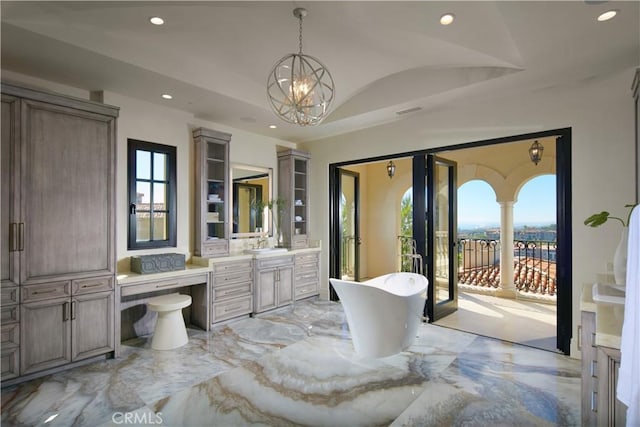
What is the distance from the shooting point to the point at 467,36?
263 cm

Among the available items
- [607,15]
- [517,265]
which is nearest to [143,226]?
[607,15]

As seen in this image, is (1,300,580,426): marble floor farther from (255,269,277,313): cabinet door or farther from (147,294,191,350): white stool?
(255,269,277,313): cabinet door

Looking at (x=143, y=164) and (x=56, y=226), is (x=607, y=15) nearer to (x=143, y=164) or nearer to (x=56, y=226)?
(x=143, y=164)

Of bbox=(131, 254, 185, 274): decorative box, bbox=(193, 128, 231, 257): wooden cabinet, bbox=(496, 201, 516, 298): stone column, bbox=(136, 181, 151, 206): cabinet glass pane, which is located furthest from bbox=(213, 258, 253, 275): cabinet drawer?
bbox=(496, 201, 516, 298): stone column

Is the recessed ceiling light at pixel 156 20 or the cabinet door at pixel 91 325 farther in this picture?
the cabinet door at pixel 91 325

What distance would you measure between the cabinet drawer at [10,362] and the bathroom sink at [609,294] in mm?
4158

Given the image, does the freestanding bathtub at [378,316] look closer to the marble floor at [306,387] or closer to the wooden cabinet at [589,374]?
the marble floor at [306,387]

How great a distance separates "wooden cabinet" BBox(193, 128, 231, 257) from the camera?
4.23 m

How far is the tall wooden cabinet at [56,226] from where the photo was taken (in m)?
2.59

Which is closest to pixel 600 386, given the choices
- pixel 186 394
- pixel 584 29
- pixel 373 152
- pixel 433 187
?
pixel 584 29

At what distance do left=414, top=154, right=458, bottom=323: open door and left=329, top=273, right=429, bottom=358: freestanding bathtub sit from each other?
1202 millimetres

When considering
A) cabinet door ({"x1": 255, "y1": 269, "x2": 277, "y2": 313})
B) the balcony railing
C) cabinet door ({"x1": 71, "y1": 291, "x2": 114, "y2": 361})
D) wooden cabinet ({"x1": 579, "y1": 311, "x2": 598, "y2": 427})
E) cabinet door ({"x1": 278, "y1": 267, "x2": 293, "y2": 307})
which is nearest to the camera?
wooden cabinet ({"x1": 579, "y1": 311, "x2": 598, "y2": 427})

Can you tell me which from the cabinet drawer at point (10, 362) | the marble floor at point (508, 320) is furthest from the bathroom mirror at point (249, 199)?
the marble floor at point (508, 320)

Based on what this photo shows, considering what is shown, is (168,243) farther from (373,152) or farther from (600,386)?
(600,386)
